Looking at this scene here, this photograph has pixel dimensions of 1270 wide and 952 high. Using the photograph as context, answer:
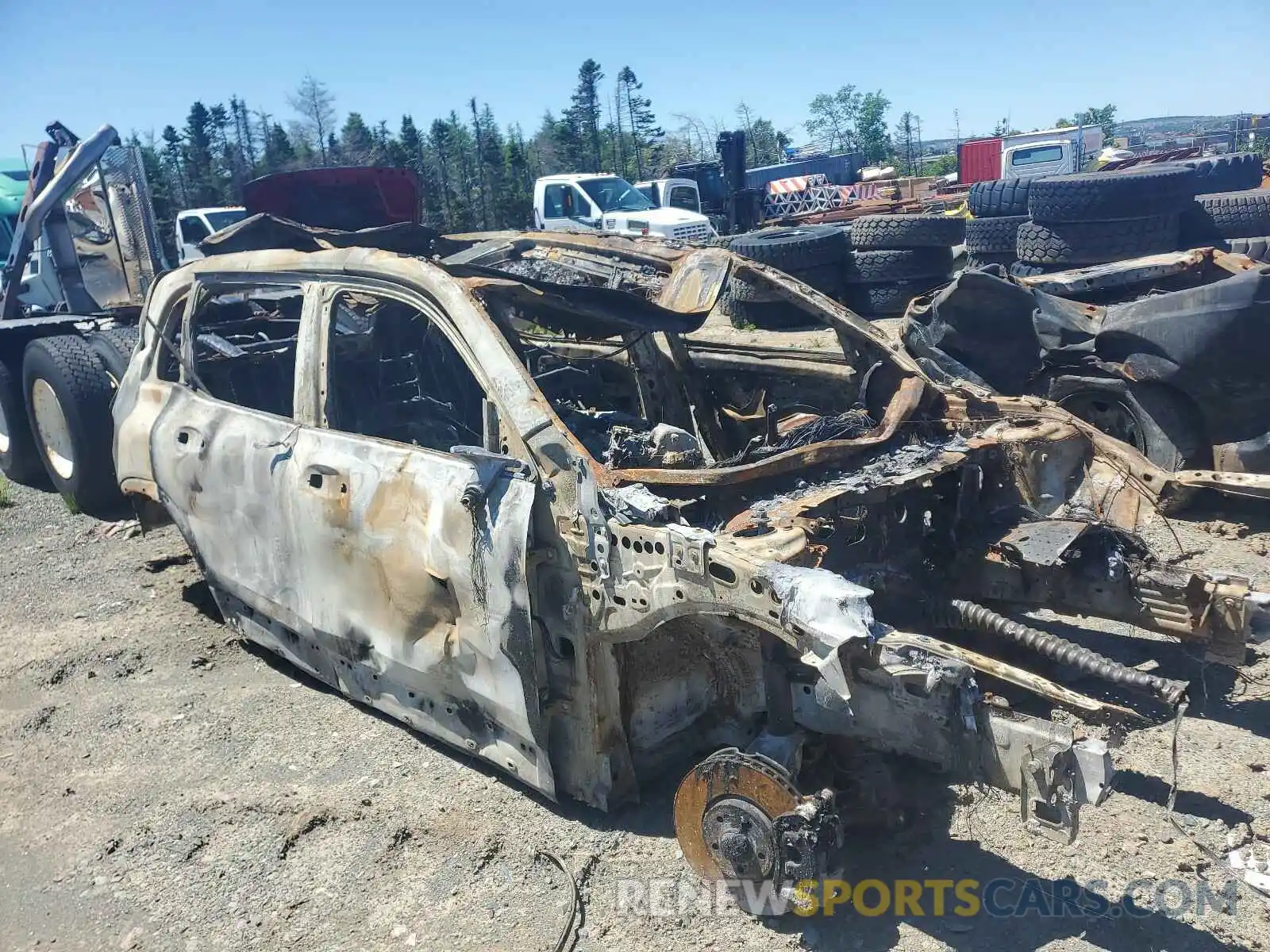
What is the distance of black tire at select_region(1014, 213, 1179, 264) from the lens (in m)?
8.69

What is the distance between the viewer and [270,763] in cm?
371

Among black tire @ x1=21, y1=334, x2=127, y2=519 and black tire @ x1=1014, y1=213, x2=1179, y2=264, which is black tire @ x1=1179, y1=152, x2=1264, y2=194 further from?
black tire @ x1=21, y1=334, x2=127, y2=519

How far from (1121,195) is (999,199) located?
2.02m

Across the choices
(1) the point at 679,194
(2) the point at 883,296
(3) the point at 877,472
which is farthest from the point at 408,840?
(1) the point at 679,194

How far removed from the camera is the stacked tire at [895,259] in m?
11.0

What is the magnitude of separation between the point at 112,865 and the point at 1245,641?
3765 mm

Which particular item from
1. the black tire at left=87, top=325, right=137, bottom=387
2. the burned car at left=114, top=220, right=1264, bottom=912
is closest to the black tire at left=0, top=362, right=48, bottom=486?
the black tire at left=87, top=325, right=137, bottom=387

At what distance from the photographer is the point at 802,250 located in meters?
10.6

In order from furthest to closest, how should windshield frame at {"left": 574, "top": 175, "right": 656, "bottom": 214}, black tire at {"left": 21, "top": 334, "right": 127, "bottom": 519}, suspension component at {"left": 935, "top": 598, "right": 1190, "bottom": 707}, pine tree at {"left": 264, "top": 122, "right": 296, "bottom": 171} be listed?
pine tree at {"left": 264, "top": 122, "right": 296, "bottom": 171}
windshield frame at {"left": 574, "top": 175, "right": 656, "bottom": 214}
black tire at {"left": 21, "top": 334, "right": 127, "bottom": 519}
suspension component at {"left": 935, "top": 598, "right": 1190, "bottom": 707}

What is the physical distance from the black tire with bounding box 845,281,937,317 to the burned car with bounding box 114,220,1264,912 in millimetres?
7091

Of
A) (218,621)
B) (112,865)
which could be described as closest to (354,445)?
(112,865)

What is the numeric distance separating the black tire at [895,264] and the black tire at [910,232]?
0.35 feet

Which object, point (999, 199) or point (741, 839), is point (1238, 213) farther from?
point (741, 839)

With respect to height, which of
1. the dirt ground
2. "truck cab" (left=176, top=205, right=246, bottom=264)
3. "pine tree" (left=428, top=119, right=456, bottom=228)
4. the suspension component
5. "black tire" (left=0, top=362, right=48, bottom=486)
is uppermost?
"pine tree" (left=428, top=119, right=456, bottom=228)
